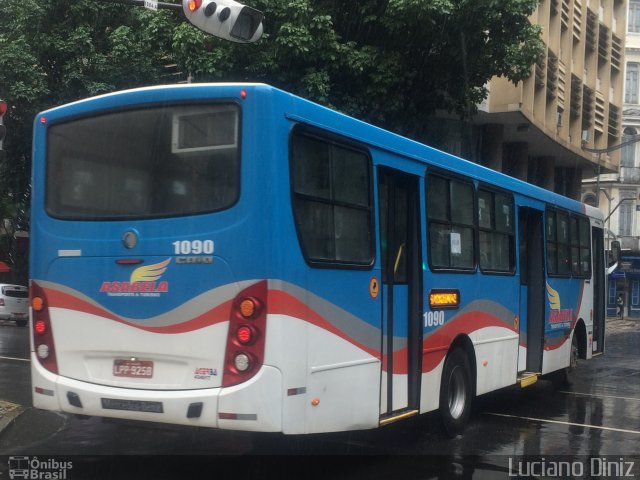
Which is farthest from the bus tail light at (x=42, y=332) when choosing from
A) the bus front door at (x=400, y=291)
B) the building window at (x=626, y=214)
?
the building window at (x=626, y=214)

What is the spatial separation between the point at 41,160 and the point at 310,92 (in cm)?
796

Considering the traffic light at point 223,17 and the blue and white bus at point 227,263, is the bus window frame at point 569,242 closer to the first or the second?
the blue and white bus at point 227,263

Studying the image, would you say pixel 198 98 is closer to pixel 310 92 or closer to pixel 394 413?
pixel 394 413

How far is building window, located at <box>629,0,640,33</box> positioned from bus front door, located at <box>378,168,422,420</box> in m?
48.1

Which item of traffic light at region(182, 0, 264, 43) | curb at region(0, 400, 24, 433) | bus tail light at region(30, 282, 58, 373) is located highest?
traffic light at region(182, 0, 264, 43)

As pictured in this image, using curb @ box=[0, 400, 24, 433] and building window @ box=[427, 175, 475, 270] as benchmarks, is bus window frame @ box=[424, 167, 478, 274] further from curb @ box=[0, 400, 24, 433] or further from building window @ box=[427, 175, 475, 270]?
curb @ box=[0, 400, 24, 433]

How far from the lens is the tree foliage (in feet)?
47.2

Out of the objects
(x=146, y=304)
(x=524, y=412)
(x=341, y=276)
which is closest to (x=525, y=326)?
(x=524, y=412)

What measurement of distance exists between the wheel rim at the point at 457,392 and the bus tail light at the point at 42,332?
4.29 metres

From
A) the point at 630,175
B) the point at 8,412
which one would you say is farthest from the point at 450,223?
the point at 630,175

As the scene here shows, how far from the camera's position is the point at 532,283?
1153cm

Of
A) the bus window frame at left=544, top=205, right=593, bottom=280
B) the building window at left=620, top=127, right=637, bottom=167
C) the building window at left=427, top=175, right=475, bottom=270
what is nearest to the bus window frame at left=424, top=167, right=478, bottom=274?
the building window at left=427, top=175, right=475, bottom=270

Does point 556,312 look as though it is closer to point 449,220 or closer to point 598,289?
point 598,289

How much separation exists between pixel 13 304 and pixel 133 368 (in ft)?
84.7
